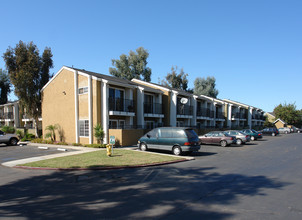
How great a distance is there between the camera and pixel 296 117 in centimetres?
6475

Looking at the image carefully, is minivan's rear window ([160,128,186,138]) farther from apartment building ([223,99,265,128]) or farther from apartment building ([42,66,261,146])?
apartment building ([223,99,265,128])

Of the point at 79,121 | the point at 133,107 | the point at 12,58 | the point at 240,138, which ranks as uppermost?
the point at 12,58

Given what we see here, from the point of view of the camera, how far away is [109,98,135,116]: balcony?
66.0 ft

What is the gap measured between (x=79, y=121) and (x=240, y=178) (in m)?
16.4

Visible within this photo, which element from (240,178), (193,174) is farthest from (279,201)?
(193,174)

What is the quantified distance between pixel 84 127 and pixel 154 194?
15395 mm

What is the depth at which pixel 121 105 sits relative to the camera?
21.2m

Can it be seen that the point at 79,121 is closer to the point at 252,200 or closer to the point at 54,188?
the point at 54,188

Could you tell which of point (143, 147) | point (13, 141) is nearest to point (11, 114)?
point (13, 141)

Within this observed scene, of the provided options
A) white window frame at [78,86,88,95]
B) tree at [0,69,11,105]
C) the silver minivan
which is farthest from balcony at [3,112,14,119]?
the silver minivan

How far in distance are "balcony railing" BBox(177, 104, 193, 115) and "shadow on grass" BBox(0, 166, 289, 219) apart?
1935cm

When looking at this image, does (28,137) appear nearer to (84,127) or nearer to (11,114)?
(84,127)

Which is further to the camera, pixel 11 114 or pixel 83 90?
pixel 11 114

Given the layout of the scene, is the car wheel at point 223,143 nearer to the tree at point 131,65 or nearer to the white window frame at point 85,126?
the white window frame at point 85,126
